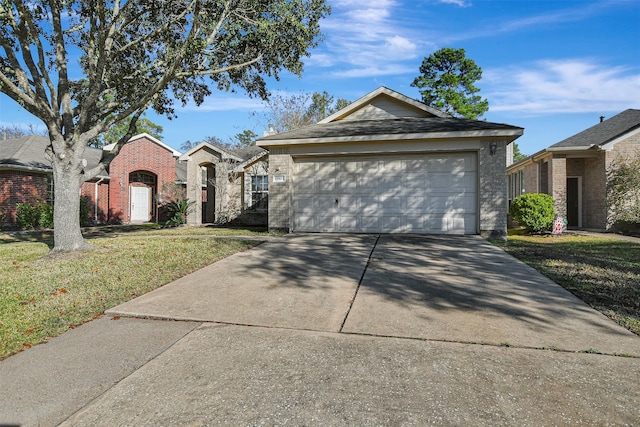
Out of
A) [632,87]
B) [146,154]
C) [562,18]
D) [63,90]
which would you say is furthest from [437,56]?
[63,90]

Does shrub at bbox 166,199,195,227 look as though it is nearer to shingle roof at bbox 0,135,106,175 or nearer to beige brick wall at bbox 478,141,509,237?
shingle roof at bbox 0,135,106,175

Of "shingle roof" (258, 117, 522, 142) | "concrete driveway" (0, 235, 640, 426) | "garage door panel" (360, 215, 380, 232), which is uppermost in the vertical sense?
"shingle roof" (258, 117, 522, 142)

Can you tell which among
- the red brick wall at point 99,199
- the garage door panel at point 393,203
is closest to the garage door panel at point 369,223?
the garage door panel at point 393,203

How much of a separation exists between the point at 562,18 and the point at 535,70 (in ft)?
15.2

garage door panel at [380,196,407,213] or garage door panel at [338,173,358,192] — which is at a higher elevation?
garage door panel at [338,173,358,192]

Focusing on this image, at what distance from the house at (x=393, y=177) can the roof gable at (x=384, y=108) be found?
797 millimetres

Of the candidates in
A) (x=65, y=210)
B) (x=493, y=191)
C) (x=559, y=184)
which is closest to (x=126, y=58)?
(x=65, y=210)

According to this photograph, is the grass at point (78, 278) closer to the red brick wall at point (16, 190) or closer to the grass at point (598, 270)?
the grass at point (598, 270)

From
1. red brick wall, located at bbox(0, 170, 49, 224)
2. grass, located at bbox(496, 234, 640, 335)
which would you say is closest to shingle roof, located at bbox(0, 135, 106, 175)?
red brick wall, located at bbox(0, 170, 49, 224)

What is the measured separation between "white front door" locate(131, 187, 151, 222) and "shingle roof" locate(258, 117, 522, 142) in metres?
13.1

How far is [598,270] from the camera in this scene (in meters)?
5.79

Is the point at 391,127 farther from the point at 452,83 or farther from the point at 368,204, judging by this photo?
the point at 452,83

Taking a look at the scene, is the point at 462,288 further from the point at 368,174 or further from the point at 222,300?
the point at 368,174

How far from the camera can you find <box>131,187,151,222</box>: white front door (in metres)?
20.6
